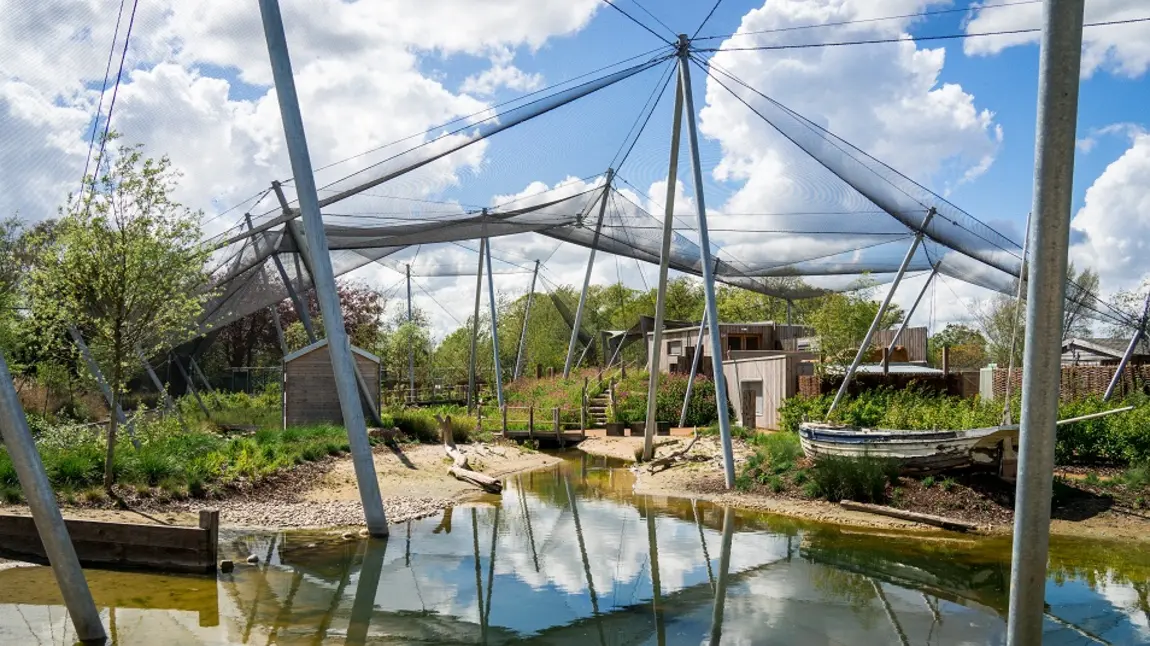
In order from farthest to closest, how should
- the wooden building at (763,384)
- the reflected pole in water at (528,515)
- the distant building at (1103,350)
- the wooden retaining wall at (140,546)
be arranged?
1. the distant building at (1103,350)
2. the wooden building at (763,384)
3. the reflected pole in water at (528,515)
4. the wooden retaining wall at (140,546)

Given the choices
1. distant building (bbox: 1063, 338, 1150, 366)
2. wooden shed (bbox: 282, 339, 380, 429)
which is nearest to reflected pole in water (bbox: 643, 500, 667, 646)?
wooden shed (bbox: 282, 339, 380, 429)

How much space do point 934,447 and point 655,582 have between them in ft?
20.1

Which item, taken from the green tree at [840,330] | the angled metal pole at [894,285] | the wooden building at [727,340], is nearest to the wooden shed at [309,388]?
the angled metal pole at [894,285]

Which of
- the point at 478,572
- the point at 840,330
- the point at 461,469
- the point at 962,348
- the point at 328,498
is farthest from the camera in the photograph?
the point at 962,348

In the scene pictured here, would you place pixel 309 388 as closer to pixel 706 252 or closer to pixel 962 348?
pixel 706 252

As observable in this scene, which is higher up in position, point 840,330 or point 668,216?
point 668,216

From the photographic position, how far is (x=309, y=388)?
21.2 meters

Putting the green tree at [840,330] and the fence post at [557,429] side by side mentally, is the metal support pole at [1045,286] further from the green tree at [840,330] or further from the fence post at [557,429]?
the fence post at [557,429]

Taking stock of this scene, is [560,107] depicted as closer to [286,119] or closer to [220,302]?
[286,119]

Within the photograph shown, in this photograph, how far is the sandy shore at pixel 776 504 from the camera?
1243 cm

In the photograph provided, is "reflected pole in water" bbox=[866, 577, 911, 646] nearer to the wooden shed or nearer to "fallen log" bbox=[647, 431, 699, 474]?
"fallen log" bbox=[647, 431, 699, 474]

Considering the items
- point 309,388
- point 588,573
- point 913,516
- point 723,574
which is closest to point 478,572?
point 588,573

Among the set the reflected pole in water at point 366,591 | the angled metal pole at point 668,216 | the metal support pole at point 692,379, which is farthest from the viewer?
the metal support pole at point 692,379

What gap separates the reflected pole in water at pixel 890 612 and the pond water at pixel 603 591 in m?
0.02
